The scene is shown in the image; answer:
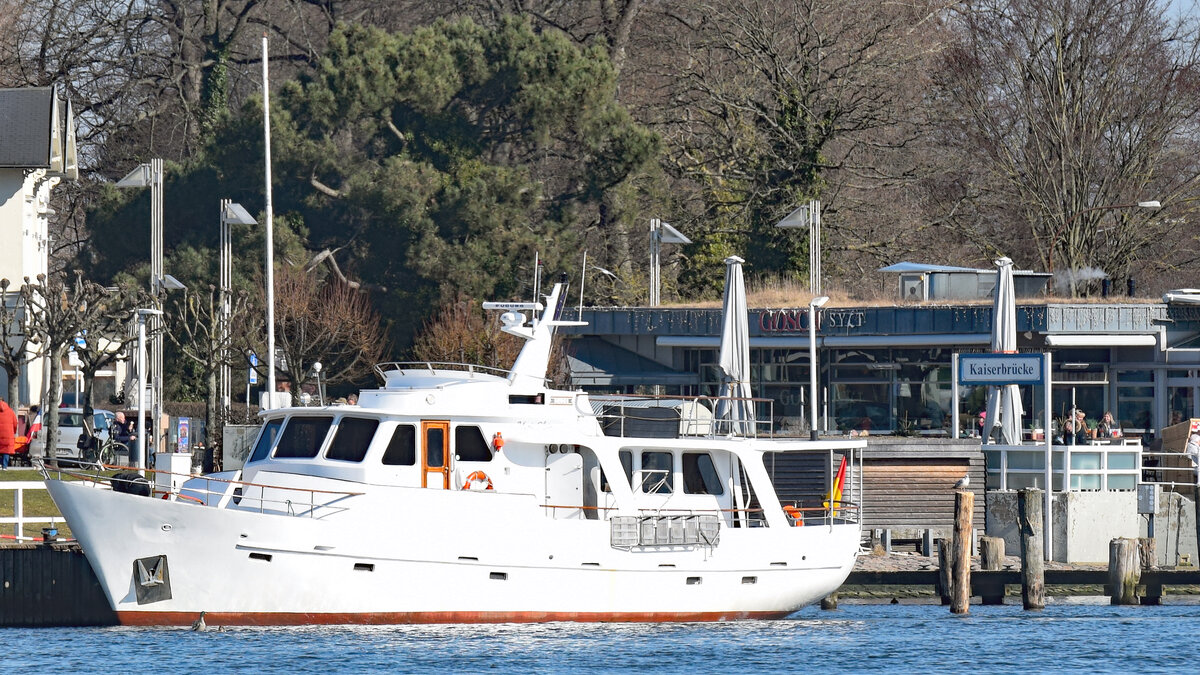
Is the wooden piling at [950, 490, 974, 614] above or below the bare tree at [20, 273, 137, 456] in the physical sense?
below

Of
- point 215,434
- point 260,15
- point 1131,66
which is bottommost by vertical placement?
point 215,434

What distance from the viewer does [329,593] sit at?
23.7m

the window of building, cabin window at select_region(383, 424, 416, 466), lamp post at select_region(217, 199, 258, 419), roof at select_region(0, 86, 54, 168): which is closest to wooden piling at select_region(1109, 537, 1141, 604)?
cabin window at select_region(383, 424, 416, 466)

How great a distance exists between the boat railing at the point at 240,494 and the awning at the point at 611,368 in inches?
907

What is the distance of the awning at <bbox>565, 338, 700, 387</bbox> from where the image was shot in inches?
1879

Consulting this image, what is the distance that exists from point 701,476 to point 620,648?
3773mm

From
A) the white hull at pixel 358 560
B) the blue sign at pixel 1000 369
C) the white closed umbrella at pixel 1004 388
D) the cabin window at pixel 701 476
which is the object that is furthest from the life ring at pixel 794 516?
the white closed umbrella at pixel 1004 388

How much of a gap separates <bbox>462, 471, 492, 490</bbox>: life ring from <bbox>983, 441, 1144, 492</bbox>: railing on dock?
41.4ft

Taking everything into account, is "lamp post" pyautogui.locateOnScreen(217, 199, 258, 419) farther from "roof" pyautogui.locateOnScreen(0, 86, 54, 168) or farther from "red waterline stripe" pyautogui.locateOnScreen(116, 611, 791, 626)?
"red waterline stripe" pyautogui.locateOnScreen(116, 611, 791, 626)

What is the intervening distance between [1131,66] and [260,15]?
29.3 meters

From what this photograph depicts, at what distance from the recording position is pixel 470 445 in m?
25.0

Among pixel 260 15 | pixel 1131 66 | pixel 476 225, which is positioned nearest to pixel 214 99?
pixel 260 15

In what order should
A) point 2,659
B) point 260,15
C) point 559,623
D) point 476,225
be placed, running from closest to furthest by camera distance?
point 2,659
point 559,623
point 476,225
point 260,15

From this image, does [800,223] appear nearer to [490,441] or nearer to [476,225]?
[476,225]
